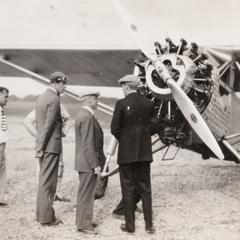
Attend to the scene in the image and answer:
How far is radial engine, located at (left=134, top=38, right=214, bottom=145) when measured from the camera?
560 centimetres

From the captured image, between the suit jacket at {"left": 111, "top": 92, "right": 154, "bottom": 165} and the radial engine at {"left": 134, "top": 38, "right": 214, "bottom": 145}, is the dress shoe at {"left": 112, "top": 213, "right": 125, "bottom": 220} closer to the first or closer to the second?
the suit jacket at {"left": 111, "top": 92, "right": 154, "bottom": 165}

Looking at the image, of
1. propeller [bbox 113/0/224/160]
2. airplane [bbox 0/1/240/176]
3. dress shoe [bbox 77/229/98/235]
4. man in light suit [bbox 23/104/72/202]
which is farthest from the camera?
man in light suit [bbox 23/104/72/202]

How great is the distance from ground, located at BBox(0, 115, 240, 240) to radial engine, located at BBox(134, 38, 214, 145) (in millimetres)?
1011

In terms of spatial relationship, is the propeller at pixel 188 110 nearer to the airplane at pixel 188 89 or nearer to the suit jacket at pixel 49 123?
the airplane at pixel 188 89

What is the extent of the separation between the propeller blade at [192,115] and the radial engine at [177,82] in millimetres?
198

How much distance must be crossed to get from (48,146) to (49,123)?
0.26 metres

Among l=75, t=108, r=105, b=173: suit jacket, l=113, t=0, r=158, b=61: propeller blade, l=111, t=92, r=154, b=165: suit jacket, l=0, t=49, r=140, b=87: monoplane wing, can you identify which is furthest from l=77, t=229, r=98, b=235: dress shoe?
l=0, t=49, r=140, b=87: monoplane wing

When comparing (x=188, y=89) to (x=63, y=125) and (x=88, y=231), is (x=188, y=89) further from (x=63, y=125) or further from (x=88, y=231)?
(x=88, y=231)

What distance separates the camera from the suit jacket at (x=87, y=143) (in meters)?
4.94

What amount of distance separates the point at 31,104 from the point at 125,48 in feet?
80.9

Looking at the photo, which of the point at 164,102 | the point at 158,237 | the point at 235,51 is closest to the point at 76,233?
the point at 158,237

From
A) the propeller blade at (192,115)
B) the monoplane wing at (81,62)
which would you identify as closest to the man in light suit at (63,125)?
the propeller blade at (192,115)

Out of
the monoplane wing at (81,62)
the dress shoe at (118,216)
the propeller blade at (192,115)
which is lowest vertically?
the dress shoe at (118,216)

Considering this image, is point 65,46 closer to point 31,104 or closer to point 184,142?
point 184,142
